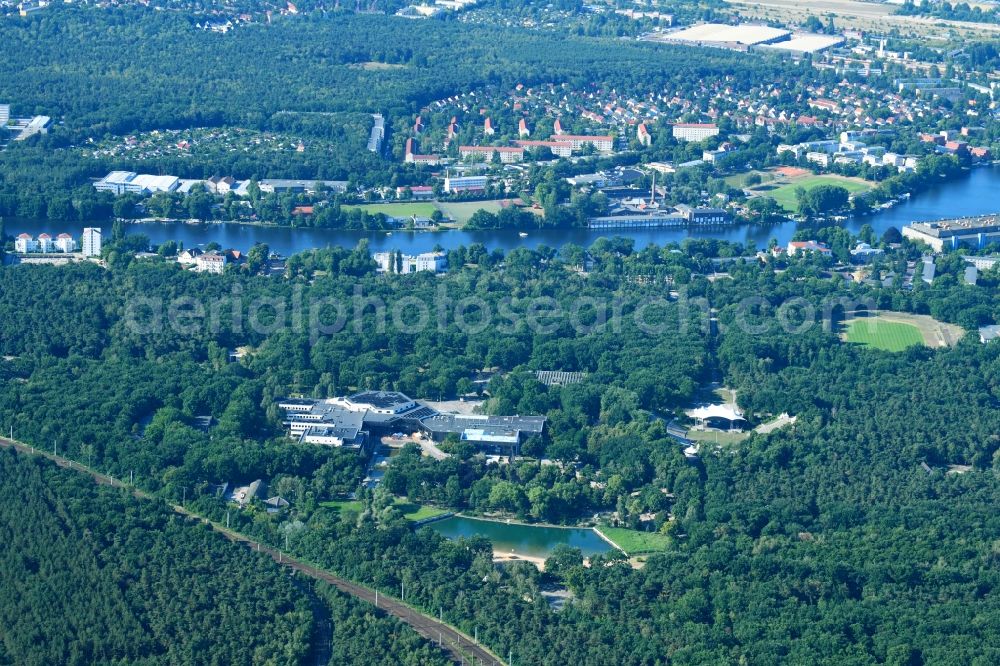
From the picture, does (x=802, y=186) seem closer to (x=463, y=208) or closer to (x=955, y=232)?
(x=955, y=232)

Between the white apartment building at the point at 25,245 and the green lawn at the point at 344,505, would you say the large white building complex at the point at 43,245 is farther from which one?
the green lawn at the point at 344,505

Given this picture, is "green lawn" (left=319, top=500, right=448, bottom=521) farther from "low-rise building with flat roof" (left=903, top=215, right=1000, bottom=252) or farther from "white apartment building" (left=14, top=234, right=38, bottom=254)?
"low-rise building with flat roof" (left=903, top=215, right=1000, bottom=252)

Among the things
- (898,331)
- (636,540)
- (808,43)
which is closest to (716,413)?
(636,540)

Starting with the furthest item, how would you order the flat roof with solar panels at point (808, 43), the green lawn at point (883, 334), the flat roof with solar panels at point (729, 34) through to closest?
the flat roof with solar panels at point (729, 34)
the flat roof with solar panels at point (808, 43)
the green lawn at point (883, 334)

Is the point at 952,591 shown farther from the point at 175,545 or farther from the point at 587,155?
the point at 587,155

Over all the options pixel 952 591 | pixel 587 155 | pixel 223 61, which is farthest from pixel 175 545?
pixel 223 61

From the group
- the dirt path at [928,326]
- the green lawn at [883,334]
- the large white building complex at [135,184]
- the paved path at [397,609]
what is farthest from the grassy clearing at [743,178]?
the paved path at [397,609]
